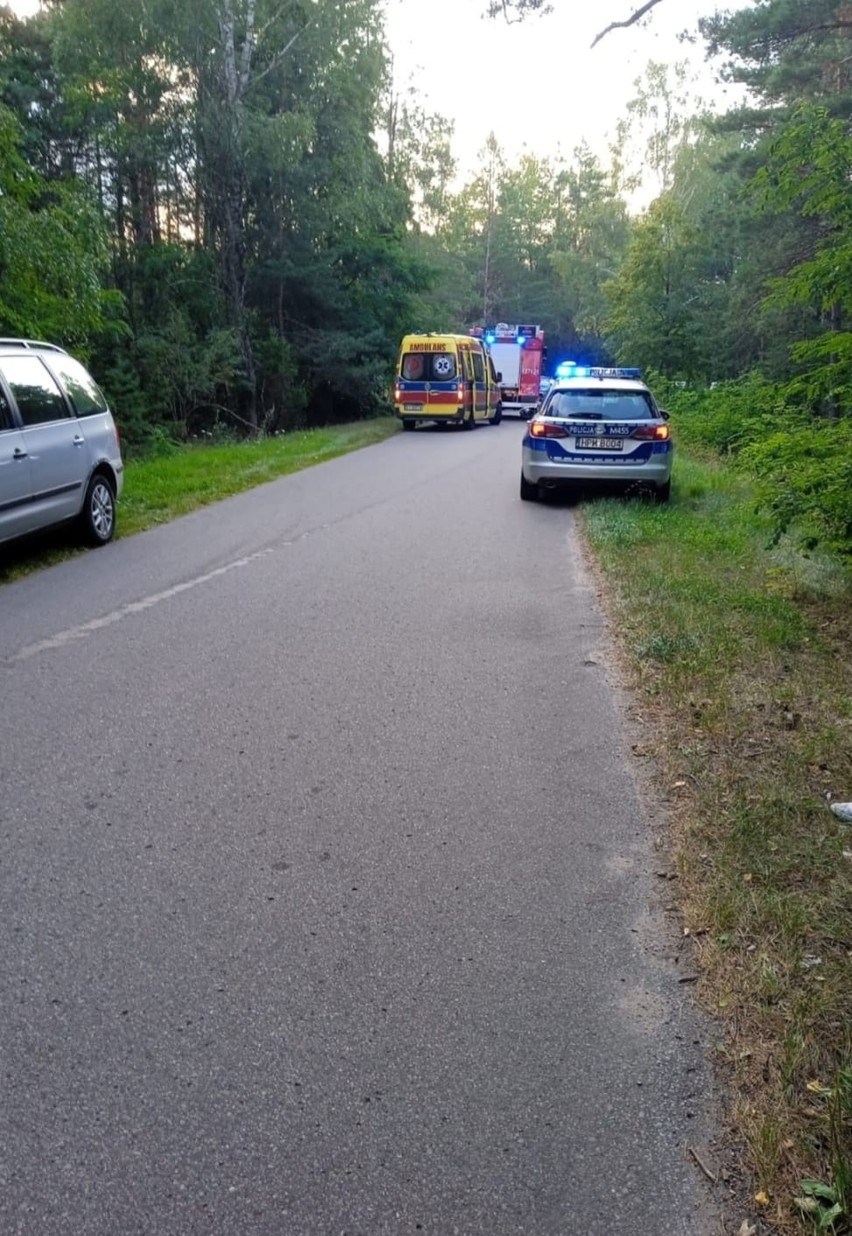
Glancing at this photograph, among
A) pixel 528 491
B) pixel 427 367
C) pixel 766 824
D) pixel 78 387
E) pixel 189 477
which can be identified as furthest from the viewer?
pixel 427 367

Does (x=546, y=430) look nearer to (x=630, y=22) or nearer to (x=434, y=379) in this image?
(x=630, y=22)

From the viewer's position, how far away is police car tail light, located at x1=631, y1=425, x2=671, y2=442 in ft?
42.4

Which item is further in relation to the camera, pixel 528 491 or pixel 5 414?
pixel 528 491

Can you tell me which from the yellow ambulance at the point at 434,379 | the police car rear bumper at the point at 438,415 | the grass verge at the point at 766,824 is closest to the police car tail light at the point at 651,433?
the grass verge at the point at 766,824

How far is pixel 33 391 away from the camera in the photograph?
923 centimetres

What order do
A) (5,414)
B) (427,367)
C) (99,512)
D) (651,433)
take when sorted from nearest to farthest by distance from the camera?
1. (5,414)
2. (99,512)
3. (651,433)
4. (427,367)

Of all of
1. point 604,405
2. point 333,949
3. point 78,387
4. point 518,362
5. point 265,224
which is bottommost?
point 333,949

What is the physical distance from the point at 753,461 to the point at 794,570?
110cm

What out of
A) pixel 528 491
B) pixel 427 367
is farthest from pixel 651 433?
pixel 427 367

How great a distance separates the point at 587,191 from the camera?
75.3m

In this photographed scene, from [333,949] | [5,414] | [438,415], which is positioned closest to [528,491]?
[5,414]

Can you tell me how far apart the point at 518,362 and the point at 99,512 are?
3190 cm

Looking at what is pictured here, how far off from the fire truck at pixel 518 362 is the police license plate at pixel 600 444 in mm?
27143

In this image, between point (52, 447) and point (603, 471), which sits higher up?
point (52, 447)
